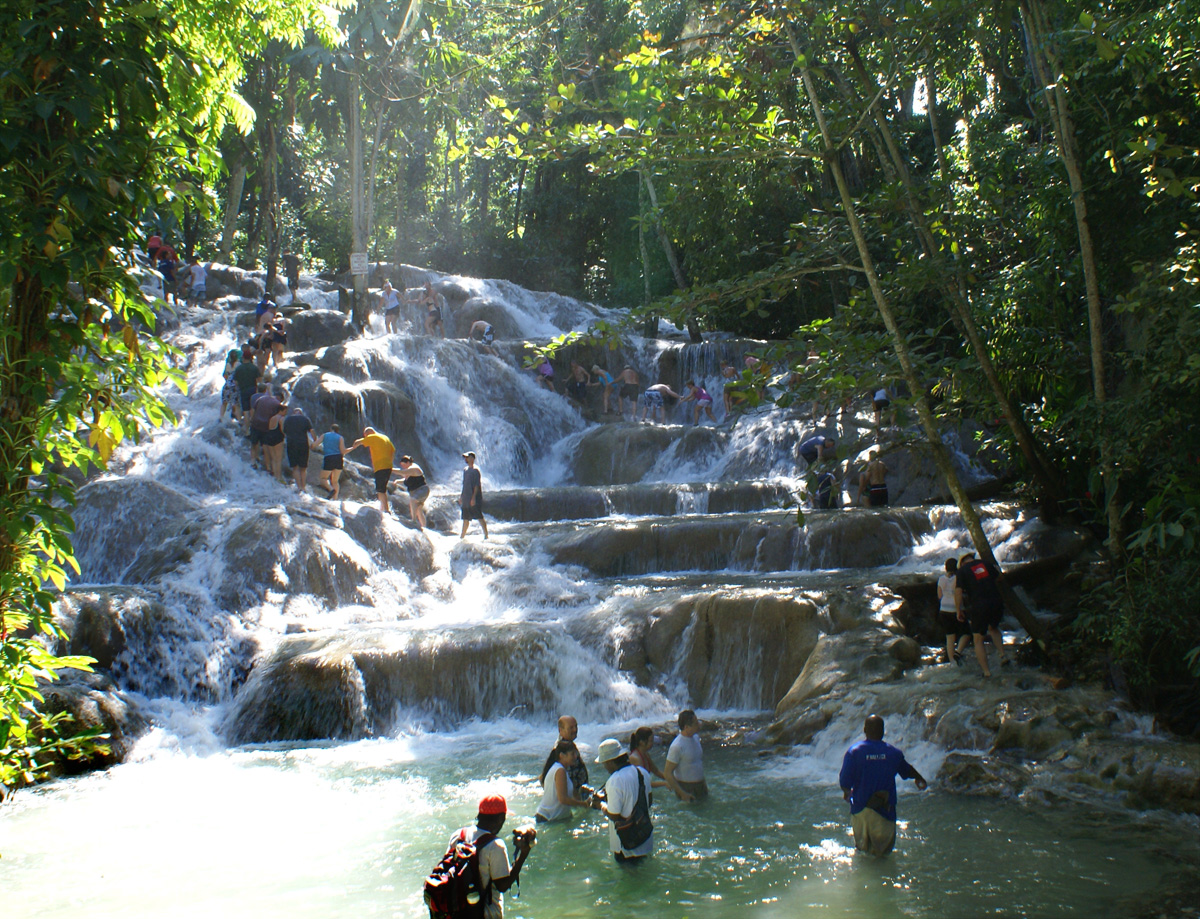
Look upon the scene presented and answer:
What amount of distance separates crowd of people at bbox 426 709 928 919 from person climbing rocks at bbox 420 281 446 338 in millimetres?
20705

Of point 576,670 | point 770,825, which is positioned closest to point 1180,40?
point 770,825

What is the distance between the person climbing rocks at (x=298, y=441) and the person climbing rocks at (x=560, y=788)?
1027 cm

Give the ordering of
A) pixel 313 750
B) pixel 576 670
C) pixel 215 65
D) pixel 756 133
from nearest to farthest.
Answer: pixel 215 65
pixel 756 133
pixel 313 750
pixel 576 670

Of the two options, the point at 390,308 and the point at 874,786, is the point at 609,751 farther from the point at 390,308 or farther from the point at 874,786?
the point at 390,308

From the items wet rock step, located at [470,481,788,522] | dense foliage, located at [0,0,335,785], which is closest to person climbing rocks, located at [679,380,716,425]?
wet rock step, located at [470,481,788,522]

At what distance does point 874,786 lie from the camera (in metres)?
6.26

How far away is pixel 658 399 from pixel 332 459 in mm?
9834

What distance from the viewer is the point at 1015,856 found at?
20.9ft

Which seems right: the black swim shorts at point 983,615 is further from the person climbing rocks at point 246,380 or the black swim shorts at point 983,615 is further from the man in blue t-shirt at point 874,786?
the person climbing rocks at point 246,380

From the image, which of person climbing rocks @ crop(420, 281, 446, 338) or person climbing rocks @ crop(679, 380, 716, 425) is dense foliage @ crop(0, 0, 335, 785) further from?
person climbing rocks @ crop(420, 281, 446, 338)

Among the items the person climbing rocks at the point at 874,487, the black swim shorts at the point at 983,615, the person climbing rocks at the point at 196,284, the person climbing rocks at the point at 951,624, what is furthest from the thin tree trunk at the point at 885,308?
the person climbing rocks at the point at 196,284

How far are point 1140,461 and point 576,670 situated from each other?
6196 millimetres

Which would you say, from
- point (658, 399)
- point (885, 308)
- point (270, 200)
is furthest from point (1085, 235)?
point (270, 200)

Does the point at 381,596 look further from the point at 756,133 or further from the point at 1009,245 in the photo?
the point at 1009,245
